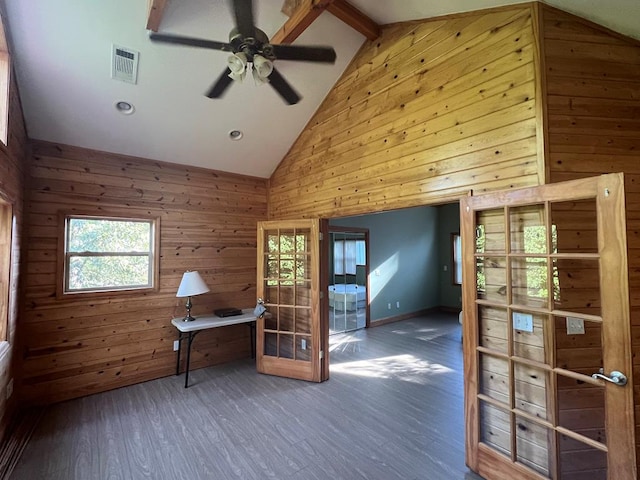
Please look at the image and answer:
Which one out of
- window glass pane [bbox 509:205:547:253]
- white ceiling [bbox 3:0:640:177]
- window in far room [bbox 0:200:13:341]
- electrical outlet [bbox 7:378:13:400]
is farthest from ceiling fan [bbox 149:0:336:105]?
electrical outlet [bbox 7:378:13:400]

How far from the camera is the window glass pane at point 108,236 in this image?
132 inches

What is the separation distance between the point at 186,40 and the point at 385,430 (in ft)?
11.5

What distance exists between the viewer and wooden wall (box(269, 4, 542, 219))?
6.43 ft

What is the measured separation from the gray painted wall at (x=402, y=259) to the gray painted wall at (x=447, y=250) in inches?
5.0

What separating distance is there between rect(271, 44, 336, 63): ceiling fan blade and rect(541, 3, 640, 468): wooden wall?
57.0 inches

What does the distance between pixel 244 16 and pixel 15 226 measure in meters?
2.82

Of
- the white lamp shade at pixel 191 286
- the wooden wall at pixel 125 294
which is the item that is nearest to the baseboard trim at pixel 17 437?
the wooden wall at pixel 125 294

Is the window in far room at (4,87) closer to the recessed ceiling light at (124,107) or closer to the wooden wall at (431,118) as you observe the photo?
the recessed ceiling light at (124,107)

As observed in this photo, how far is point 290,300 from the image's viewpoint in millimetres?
3873

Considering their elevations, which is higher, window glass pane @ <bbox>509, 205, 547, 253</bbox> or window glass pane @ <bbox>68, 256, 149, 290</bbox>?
window glass pane @ <bbox>509, 205, 547, 253</bbox>

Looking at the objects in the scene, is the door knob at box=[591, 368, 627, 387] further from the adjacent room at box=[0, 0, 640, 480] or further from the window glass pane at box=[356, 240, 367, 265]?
the window glass pane at box=[356, 240, 367, 265]

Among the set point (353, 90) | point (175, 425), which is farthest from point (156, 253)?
point (353, 90)

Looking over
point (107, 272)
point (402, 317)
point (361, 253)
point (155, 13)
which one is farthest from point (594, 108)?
point (402, 317)

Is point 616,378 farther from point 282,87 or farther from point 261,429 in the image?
point 282,87
